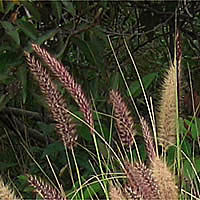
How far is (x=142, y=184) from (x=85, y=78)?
1196mm

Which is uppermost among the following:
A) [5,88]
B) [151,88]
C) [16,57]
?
[16,57]

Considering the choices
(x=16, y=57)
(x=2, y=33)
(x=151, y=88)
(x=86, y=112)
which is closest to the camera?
(x=86, y=112)

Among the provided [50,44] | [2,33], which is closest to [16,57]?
[2,33]

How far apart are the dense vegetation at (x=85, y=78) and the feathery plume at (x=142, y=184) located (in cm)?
30

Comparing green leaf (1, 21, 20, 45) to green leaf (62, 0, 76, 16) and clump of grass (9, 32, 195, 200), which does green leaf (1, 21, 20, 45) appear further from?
clump of grass (9, 32, 195, 200)

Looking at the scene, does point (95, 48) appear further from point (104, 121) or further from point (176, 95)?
point (176, 95)

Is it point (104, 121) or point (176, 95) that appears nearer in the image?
Result: point (176, 95)

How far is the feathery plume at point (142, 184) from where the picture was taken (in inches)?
38.2

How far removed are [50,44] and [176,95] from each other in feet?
3.78

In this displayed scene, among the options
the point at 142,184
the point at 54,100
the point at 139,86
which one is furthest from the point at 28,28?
the point at 142,184

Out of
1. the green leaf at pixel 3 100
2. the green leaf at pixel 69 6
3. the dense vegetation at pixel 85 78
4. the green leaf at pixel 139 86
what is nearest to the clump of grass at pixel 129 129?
the dense vegetation at pixel 85 78

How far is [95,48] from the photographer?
1.95 m

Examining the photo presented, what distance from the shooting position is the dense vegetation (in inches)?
66.7

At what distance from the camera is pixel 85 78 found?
7.07ft
